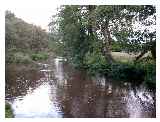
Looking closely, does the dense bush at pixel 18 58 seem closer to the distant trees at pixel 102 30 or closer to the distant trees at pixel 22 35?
the distant trees at pixel 22 35

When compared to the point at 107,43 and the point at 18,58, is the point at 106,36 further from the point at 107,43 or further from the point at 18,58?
the point at 18,58

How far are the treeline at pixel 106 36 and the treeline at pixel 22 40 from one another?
0.11 m

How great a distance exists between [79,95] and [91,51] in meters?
0.34

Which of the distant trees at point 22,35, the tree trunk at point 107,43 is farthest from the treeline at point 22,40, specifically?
the tree trunk at point 107,43

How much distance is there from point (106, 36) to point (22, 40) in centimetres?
64

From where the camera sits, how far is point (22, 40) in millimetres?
2537

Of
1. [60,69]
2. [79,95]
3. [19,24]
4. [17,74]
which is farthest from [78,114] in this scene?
[19,24]

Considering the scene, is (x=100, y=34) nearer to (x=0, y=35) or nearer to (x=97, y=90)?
(x=97, y=90)

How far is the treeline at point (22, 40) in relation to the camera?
251 centimetres

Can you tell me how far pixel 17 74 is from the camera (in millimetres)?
2518

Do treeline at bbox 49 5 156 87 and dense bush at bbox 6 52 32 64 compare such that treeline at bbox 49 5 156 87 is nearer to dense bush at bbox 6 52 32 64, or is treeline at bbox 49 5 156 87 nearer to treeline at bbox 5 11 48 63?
treeline at bbox 5 11 48 63

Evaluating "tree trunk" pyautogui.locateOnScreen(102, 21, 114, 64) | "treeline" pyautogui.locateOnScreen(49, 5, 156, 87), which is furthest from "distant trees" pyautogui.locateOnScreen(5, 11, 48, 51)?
"tree trunk" pyautogui.locateOnScreen(102, 21, 114, 64)

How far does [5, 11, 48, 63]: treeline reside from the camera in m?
2.51

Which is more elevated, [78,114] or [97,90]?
[97,90]
